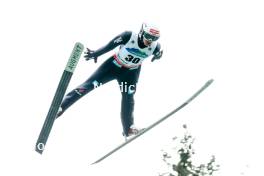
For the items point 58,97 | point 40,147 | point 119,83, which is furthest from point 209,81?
point 40,147

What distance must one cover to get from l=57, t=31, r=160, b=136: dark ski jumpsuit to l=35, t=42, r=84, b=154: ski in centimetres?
44

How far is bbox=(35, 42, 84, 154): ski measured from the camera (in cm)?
949

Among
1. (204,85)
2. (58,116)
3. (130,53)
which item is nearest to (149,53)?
(130,53)

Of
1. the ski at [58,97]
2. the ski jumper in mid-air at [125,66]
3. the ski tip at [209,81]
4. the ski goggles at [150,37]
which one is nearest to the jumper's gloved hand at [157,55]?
the ski jumper in mid-air at [125,66]

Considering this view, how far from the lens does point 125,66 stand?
10227mm

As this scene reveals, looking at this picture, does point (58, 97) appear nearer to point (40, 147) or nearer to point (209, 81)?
point (40, 147)

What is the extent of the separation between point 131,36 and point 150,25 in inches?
16.2

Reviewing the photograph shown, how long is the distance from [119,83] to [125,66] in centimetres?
39

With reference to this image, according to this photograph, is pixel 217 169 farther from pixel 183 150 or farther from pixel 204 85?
pixel 204 85

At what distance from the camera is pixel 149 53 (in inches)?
393

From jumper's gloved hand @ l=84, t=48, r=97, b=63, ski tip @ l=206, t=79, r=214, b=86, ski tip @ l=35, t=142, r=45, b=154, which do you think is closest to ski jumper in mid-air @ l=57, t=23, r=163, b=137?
jumper's gloved hand @ l=84, t=48, r=97, b=63

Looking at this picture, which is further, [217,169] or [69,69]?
[217,169]

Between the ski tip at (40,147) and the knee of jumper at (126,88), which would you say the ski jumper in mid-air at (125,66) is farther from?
the ski tip at (40,147)

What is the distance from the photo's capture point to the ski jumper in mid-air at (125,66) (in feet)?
31.9
